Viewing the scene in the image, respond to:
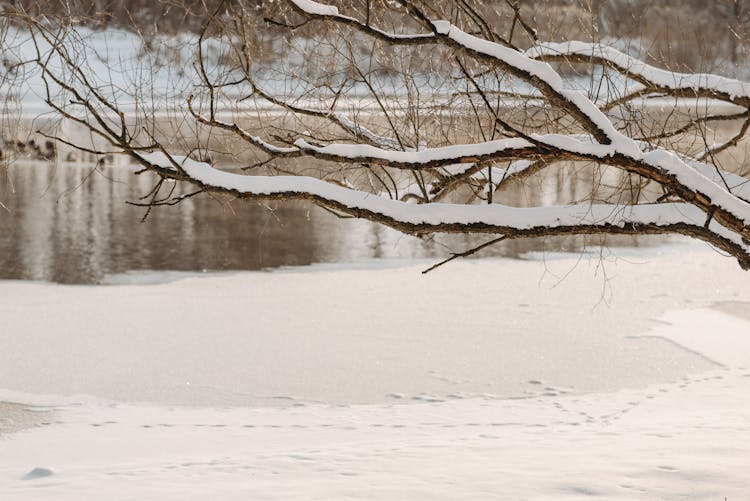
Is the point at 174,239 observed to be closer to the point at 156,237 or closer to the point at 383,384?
the point at 156,237

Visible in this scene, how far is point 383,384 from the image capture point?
7.46 meters

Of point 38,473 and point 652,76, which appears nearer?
point 38,473

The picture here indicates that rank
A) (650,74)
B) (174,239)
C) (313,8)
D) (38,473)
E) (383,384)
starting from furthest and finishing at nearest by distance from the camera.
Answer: (174,239)
(383,384)
(650,74)
(38,473)
(313,8)

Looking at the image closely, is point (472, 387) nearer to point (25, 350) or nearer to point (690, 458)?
point (690, 458)

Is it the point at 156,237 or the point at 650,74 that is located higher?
the point at 650,74

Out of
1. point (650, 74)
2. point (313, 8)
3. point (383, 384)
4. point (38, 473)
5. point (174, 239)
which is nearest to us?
point (313, 8)

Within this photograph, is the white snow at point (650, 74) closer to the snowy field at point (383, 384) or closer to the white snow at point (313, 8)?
the snowy field at point (383, 384)

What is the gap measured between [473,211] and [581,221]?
1.44 feet

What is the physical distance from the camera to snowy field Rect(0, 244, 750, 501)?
4820 millimetres

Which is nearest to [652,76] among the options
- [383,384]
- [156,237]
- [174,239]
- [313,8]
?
[313,8]

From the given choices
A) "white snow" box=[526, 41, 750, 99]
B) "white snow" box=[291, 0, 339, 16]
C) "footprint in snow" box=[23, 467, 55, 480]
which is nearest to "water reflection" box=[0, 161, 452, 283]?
"footprint in snow" box=[23, 467, 55, 480]

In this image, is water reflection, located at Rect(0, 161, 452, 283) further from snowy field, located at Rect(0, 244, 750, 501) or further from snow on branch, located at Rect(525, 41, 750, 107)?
snow on branch, located at Rect(525, 41, 750, 107)

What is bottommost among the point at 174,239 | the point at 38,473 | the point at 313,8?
the point at 38,473

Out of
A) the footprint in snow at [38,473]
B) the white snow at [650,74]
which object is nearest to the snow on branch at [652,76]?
the white snow at [650,74]
